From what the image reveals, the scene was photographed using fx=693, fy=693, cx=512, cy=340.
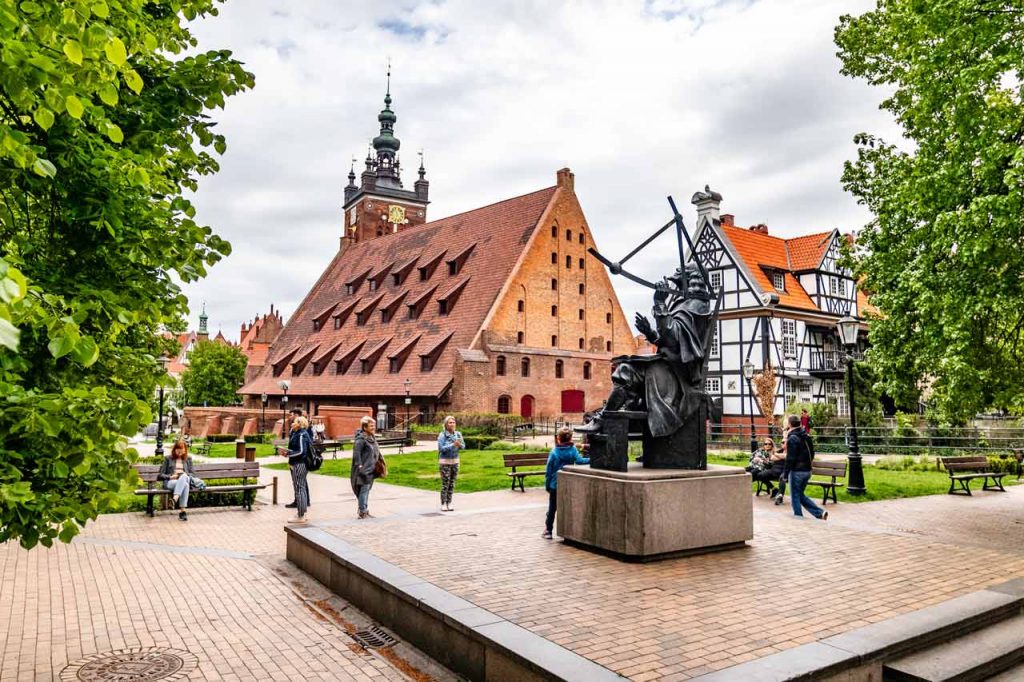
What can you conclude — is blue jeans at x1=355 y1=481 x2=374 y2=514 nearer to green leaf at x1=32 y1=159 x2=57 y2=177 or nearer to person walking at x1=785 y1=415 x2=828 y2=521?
person walking at x1=785 y1=415 x2=828 y2=521

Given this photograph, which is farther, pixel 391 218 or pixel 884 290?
pixel 391 218

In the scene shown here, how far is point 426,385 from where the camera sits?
40.7 meters

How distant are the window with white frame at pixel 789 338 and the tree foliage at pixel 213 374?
5450 cm

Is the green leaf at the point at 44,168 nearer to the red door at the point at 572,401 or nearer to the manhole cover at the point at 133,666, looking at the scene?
the manhole cover at the point at 133,666

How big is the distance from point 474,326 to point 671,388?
110 ft

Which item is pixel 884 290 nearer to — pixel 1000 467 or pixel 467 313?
pixel 1000 467

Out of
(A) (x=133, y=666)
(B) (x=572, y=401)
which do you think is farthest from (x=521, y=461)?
(B) (x=572, y=401)

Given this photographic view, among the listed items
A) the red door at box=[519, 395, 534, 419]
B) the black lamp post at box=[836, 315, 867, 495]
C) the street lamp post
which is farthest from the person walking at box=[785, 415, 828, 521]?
the red door at box=[519, 395, 534, 419]

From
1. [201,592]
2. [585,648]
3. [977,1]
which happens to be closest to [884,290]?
[977,1]

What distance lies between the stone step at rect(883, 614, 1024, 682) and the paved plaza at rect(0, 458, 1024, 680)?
1.64 ft

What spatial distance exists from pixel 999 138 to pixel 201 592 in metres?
13.5

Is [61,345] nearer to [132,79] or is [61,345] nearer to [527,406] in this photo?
[132,79]

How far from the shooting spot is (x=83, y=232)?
458 cm

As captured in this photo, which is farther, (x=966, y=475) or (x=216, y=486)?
(x=966, y=475)
